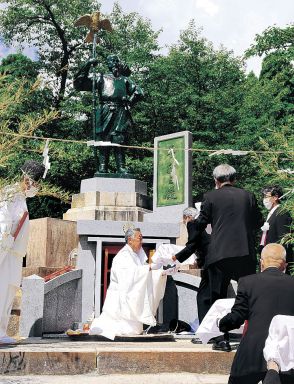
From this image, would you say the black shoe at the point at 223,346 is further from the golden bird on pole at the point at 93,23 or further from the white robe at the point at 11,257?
the golden bird on pole at the point at 93,23

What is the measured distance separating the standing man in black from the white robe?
204 centimetres

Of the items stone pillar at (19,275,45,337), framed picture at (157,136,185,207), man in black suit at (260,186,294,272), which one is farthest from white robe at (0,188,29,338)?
framed picture at (157,136,185,207)

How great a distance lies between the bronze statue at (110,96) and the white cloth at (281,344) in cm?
1147

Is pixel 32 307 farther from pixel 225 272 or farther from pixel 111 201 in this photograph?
pixel 111 201

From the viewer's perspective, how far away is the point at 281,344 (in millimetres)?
4254

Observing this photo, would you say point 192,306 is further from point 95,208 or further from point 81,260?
point 95,208

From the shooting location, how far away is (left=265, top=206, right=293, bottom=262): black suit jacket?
25.4ft

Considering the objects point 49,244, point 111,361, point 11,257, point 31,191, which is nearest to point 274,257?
point 111,361

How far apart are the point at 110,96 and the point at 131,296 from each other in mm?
7874

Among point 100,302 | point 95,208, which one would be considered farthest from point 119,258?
point 95,208

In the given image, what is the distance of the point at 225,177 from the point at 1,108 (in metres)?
2.35

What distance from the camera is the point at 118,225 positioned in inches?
446

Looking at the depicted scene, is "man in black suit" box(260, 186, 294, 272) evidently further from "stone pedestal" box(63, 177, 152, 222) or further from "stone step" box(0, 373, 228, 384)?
"stone pedestal" box(63, 177, 152, 222)

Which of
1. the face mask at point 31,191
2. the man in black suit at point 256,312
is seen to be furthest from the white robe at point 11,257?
the man in black suit at point 256,312
